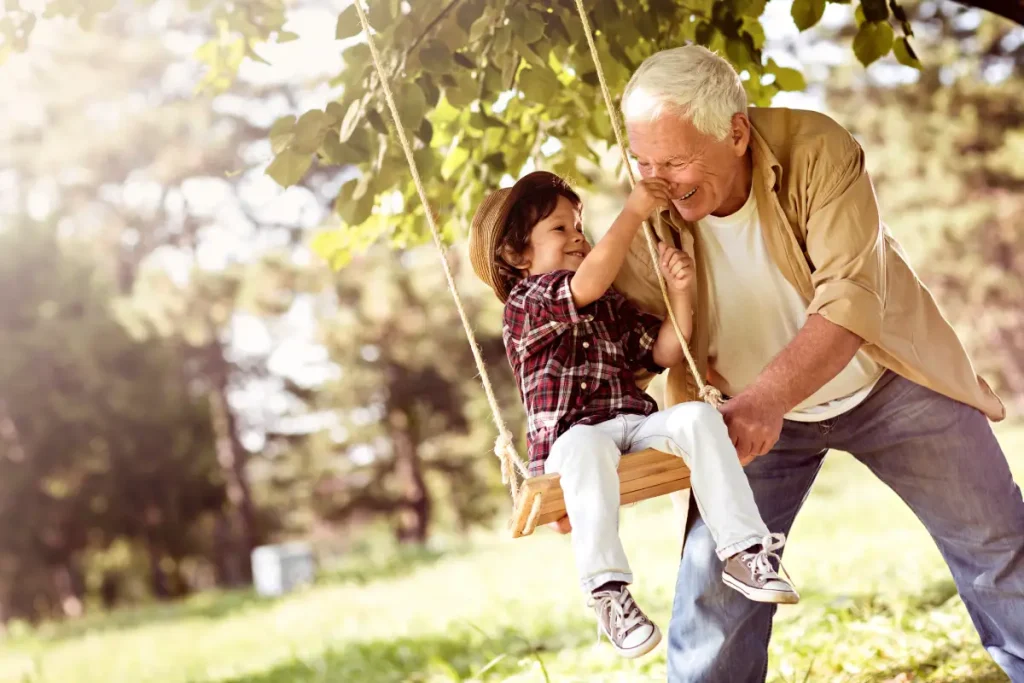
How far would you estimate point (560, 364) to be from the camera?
2.75 meters

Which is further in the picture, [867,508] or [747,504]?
[867,508]

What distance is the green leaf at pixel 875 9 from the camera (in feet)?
11.8

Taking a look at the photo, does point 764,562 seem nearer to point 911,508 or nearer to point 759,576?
point 759,576

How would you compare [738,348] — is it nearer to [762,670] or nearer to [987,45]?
[762,670]

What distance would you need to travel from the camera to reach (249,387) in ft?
75.2

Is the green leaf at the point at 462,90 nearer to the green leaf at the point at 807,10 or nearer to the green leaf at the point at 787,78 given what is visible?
the green leaf at the point at 807,10

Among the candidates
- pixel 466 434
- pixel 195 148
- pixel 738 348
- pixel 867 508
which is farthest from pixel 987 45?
pixel 738 348

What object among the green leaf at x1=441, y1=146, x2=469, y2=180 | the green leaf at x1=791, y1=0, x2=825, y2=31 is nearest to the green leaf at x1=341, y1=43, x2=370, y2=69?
Result: the green leaf at x1=441, y1=146, x2=469, y2=180

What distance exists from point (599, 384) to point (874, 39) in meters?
1.80

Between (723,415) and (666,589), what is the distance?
16.1ft

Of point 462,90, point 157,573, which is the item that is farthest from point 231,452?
point 462,90

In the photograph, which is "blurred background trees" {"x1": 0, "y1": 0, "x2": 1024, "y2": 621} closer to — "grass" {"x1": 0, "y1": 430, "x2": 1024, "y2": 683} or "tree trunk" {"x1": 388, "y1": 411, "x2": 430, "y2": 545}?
"tree trunk" {"x1": 388, "y1": 411, "x2": 430, "y2": 545}

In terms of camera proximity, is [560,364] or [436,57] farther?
[436,57]

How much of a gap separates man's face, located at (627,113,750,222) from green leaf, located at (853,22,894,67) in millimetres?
1216
